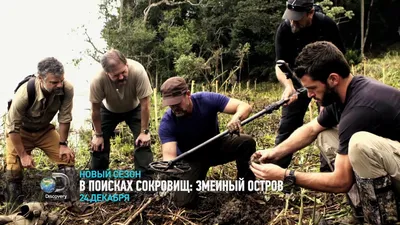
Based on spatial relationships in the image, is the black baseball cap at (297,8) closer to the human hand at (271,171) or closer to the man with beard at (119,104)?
the human hand at (271,171)

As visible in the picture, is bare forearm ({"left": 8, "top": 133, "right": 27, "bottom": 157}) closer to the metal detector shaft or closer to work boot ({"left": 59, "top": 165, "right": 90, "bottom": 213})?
work boot ({"left": 59, "top": 165, "right": 90, "bottom": 213})

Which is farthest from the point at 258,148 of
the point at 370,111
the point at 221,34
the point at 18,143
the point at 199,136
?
the point at 221,34

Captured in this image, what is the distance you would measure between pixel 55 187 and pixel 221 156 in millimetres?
1779

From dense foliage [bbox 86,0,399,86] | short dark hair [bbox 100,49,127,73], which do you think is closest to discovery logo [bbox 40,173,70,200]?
short dark hair [bbox 100,49,127,73]

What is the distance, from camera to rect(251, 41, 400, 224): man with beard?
2.18 meters

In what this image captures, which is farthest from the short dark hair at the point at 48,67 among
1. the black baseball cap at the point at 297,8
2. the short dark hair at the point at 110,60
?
the black baseball cap at the point at 297,8

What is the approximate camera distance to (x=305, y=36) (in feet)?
11.2

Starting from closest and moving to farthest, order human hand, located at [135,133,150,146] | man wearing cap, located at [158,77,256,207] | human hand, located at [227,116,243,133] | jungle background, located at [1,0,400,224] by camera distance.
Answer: human hand, located at [227,116,243,133] < man wearing cap, located at [158,77,256,207] < human hand, located at [135,133,150,146] < jungle background, located at [1,0,400,224]

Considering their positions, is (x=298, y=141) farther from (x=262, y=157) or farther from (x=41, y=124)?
(x=41, y=124)

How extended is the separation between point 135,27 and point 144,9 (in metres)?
3.62

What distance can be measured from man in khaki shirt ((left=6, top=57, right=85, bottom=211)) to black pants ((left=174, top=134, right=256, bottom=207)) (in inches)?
47.4

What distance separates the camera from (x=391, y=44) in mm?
21047

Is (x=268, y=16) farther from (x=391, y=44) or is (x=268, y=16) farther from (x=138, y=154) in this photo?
(x=138, y=154)

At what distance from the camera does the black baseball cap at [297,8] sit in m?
3.13
